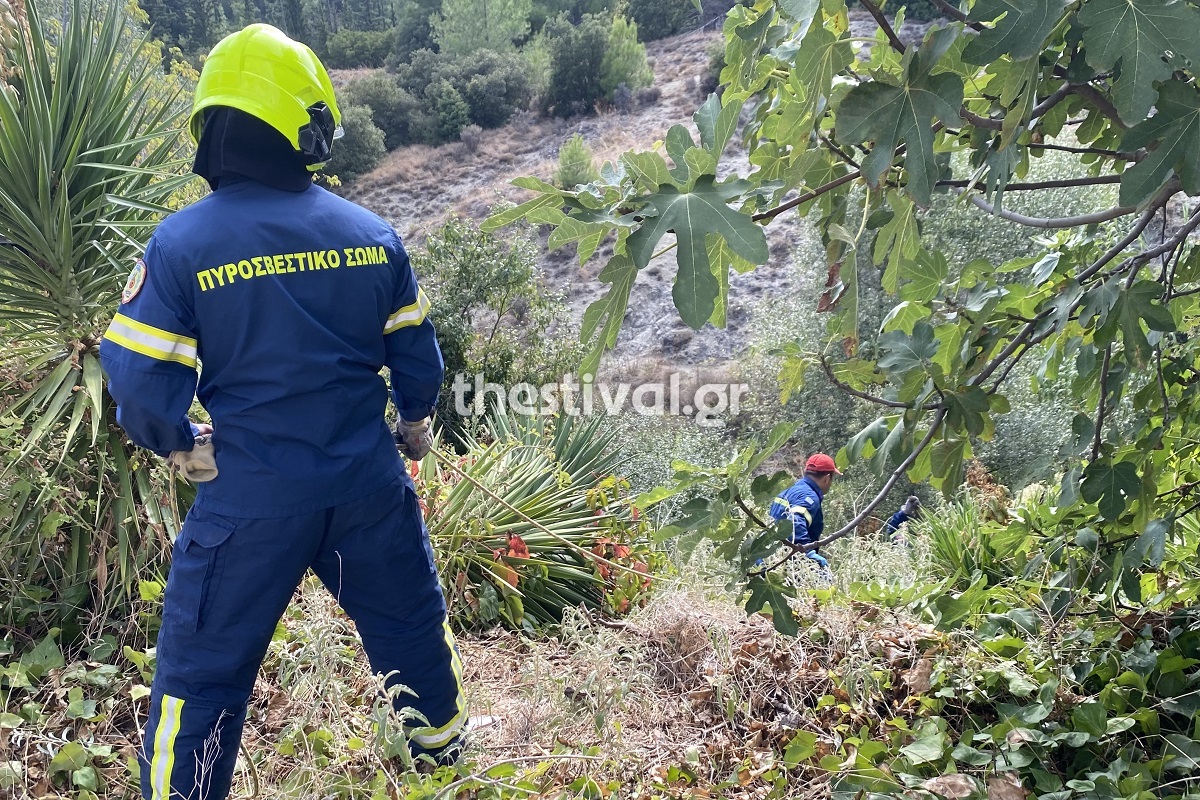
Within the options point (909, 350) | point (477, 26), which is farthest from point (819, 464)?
point (477, 26)

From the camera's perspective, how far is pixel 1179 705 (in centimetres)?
219

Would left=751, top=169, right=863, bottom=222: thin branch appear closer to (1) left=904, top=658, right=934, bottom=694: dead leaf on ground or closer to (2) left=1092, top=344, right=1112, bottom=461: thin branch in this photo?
(2) left=1092, top=344, right=1112, bottom=461: thin branch

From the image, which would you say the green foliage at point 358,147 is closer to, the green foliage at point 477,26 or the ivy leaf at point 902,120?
the green foliage at point 477,26

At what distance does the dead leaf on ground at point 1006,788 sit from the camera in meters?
2.08

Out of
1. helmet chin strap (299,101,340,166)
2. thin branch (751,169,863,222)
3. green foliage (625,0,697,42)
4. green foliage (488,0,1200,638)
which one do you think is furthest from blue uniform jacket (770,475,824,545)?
green foliage (625,0,697,42)

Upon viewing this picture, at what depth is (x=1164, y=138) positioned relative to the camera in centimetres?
125

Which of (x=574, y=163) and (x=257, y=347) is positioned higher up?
(x=257, y=347)

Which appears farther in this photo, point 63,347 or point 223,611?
point 63,347

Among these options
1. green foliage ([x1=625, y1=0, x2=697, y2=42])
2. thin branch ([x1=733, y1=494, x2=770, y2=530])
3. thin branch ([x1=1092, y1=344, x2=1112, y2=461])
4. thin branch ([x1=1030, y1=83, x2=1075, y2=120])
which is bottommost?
thin branch ([x1=733, y1=494, x2=770, y2=530])

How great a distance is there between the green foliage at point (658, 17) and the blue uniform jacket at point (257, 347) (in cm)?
3254

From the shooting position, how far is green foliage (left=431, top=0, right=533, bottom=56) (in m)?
31.2

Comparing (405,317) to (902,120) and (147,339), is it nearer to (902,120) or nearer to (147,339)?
(147,339)

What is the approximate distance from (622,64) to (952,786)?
2744 centimetres

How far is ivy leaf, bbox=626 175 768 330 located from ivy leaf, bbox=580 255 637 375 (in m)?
0.09
